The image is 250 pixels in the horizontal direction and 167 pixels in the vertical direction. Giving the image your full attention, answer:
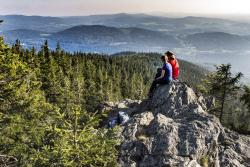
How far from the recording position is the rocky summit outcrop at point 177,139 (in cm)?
1641

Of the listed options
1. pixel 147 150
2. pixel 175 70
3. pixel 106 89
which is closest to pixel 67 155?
pixel 147 150

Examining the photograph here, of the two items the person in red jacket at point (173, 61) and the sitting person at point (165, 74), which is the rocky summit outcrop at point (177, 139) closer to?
the sitting person at point (165, 74)

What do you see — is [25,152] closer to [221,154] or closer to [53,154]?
[53,154]

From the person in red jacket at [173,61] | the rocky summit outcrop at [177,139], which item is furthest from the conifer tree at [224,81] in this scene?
the rocky summit outcrop at [177,139]

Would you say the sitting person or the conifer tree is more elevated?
the sitting person

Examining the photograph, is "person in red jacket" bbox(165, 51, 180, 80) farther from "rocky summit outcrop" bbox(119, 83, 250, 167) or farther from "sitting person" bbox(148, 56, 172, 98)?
"rocky summit outcrop" bbox(119, 83, 250, 167)

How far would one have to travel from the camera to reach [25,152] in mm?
23328

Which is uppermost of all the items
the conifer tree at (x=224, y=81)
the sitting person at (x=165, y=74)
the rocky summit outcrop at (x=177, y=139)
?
the sitting person at (x=165, y=74)

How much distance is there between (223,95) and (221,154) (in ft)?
112

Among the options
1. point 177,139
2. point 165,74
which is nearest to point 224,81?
point 165,74

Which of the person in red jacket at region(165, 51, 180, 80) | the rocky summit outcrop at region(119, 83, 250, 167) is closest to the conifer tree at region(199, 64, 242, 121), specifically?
the person in red jacket at region(165, 51, 180, 80)

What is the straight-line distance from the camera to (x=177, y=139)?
16.9 metres

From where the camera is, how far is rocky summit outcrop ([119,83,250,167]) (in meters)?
16.4

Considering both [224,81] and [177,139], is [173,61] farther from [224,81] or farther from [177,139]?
[224,81]
